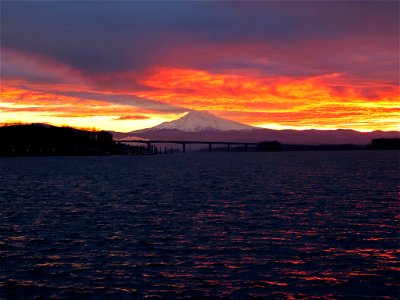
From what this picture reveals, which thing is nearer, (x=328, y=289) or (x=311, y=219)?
(x=328, y=289)

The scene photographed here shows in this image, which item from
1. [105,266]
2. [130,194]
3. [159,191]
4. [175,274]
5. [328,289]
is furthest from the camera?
[159,191]

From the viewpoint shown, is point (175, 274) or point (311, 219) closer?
point (175, 274)

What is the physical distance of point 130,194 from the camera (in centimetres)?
6612

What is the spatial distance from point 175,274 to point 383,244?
48.4 ft

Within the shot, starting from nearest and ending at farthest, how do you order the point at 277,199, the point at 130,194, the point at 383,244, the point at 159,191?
1. the point at 383,244
2. the point at 277,199
3. the point at 130,194
4. the point at 159,191

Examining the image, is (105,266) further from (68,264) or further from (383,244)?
(383,244)

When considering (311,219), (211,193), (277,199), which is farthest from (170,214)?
(211,193)

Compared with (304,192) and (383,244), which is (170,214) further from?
(304,192)

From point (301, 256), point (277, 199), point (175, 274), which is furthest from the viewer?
point (277, 199)

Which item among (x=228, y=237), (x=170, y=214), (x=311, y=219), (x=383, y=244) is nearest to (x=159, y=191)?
(x=170, y=214)

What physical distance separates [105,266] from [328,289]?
1137 centimetres

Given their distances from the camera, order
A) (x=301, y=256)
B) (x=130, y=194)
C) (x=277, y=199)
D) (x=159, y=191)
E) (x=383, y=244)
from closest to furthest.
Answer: (x=301, y=256), (x=383, y=244), (x=277, y=199), (x=130, y=194), (x=159, y=191)

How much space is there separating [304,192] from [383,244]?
121 feet

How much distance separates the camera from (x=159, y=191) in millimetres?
70688
